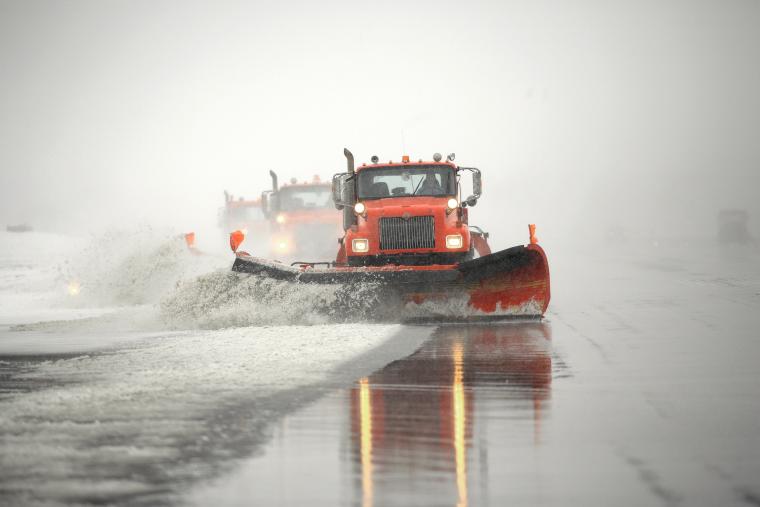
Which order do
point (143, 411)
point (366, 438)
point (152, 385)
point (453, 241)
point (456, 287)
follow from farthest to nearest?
point (453, 241) < point (456, 287) < point (152, 385) < point (143, 411) < point (366, 438)

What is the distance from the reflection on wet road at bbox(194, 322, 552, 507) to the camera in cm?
430

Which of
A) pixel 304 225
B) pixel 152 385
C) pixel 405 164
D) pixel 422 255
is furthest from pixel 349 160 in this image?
pixel 304 225

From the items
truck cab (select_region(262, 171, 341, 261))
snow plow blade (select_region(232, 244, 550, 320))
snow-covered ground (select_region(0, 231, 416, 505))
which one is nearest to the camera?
snow-covered ground (select_region(0, 231, 416, 505))

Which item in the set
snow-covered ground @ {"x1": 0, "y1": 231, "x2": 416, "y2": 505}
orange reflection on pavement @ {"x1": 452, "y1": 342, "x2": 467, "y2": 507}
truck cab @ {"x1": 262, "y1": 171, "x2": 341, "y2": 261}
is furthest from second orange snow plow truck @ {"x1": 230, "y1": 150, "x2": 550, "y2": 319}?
truck cab @ {"x1": 262, "y1": 171, "x2": 341, "y2": 261}

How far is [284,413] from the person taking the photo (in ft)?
20.2

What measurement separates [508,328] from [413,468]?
7360mm

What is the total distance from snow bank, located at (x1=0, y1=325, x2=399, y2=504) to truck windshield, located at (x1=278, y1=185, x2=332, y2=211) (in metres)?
15.0

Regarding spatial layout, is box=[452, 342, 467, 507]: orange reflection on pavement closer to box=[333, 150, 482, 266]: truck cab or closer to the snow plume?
the snow plume

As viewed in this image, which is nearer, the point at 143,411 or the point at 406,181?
the point at 143,411

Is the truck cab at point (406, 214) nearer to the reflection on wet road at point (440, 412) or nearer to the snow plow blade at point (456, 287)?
the snow plow blade at point (456, 287)

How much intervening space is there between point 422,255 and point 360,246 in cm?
89

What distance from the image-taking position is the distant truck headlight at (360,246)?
14148mm

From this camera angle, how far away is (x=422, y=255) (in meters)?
14.1

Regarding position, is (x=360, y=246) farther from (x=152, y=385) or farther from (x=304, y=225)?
(x=304, y=225)
